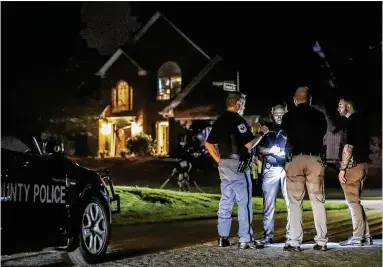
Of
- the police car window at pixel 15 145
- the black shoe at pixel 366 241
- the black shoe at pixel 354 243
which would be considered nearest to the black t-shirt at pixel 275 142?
the black shoe at pixel 354 243

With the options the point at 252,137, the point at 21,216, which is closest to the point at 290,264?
the point at 252,137

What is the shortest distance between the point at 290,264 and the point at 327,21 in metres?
20.0

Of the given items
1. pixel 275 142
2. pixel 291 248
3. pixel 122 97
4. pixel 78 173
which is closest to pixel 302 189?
pixel 291 248

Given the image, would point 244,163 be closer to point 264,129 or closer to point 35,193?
point 264,129

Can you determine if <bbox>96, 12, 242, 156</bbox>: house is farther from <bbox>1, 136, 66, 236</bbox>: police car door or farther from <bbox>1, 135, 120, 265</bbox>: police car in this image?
<bbox>1, 136, 66, 236</bbox>: police car door

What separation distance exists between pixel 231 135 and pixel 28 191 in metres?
2.73

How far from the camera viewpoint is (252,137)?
822 cm

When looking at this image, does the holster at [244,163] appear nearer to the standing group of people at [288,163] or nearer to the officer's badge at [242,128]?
the standing group of people at [288,163]

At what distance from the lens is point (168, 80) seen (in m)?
40.2

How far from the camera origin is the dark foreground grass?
12516 millimetres

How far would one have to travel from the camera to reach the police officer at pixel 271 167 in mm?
A: 8594

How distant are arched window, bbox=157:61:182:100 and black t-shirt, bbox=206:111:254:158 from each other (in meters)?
31.5

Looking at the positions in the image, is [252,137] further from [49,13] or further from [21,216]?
[49,13]

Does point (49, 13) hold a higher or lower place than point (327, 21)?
lower
